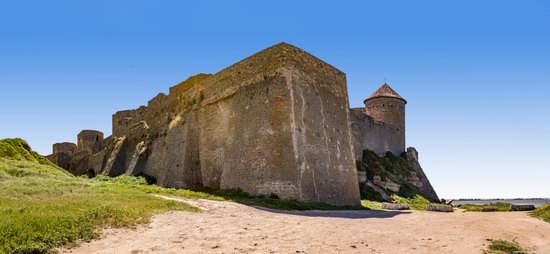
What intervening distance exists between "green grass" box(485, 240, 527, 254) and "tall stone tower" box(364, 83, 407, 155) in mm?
38159

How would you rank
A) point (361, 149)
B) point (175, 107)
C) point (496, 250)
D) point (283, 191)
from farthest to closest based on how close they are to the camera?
point (361, 149) < point (175, 107) < point (283, 191) < point (496, 250)

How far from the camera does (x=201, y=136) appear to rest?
72.6ft

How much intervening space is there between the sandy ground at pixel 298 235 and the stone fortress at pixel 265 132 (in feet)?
17.2

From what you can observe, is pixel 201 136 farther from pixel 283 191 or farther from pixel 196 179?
pixel 283 191

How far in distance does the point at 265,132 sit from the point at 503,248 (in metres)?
10.3

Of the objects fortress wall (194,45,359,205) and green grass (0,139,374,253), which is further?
fortress wall (194,45,359,205)

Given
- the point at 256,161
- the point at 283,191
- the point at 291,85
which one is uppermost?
the point at 291,85

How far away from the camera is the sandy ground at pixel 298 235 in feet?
24.7

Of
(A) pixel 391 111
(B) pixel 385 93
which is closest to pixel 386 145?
(A) pixel 391 111

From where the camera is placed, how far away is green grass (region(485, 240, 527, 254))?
325 inches

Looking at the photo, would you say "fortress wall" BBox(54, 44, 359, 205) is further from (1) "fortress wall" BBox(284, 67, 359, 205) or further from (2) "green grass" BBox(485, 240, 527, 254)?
(2) "green grass" BBox(485, 240, 527, 254)

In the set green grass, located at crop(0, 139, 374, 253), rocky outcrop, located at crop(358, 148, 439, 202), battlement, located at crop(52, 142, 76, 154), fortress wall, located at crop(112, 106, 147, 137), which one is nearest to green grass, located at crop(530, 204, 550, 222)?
green grass, located at crop(0, 139, 374, 253)

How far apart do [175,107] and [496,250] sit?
68.9ft

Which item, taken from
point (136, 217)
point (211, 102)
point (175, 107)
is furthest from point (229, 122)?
point (136, 217)
